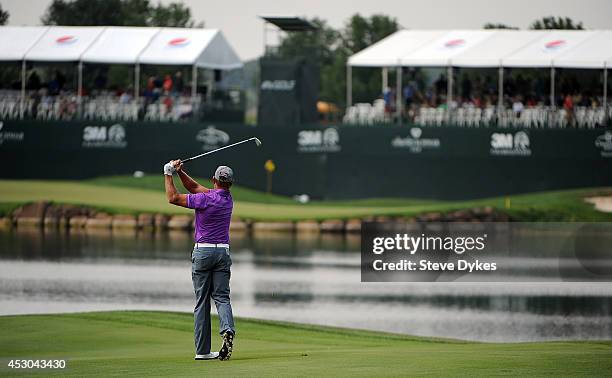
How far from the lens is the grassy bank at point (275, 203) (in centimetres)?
4006

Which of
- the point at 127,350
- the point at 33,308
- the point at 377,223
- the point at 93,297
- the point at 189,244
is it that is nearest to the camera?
the point at 127,350

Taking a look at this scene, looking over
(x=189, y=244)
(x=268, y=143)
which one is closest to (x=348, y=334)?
(x=189, y=244)

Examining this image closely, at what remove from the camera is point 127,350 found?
14.8 m

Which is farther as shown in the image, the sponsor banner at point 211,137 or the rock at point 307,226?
the sponsor banner at point 211,137

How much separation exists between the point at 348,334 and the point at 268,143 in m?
25.2

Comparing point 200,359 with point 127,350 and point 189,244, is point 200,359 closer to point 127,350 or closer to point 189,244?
point 127,350

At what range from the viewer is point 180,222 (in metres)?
39.4

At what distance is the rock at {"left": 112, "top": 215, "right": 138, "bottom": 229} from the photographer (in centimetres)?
3925

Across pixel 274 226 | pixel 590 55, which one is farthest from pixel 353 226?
pixel 590 55

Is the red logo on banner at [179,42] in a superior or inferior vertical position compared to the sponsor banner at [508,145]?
superior

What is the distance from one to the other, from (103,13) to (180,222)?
36.7 metres

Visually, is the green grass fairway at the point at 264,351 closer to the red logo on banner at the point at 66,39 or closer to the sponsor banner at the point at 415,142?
the sponsor banner at the point at 415,142

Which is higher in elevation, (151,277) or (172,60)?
(172,60)

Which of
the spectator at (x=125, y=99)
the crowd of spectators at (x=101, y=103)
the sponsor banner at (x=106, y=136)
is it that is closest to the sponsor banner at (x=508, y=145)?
the crowd of spectators at (x=101, y=103)
